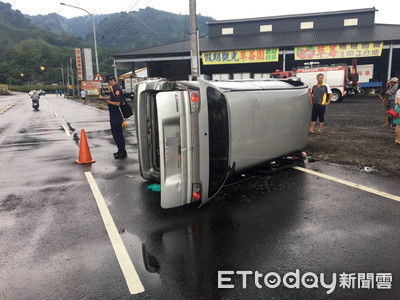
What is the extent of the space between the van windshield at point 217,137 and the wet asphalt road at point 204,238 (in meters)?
0.45

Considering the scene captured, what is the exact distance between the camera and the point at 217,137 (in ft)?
14.3

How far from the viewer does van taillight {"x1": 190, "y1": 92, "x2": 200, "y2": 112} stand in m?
4.01

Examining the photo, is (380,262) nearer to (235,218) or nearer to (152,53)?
(235,218)

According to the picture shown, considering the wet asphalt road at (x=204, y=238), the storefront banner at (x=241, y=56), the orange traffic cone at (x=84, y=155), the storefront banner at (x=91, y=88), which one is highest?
the storefront banner at (x=241, y=56)

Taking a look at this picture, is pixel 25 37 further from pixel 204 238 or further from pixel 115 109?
pixel 204 238

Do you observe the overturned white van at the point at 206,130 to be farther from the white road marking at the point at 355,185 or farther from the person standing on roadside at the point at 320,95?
the person standing on roadside at the point at 320,95

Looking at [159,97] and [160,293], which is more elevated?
[159,97]

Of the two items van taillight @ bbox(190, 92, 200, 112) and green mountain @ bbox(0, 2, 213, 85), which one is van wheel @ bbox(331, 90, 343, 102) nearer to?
van taillight @ bbox(190, 92, 200, 112)

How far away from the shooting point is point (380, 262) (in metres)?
3.10

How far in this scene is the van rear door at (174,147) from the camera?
398 cm

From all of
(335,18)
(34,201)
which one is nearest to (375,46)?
(335,18)

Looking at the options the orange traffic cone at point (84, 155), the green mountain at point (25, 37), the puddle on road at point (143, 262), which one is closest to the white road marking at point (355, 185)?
the puddle on road at point (143, 262)

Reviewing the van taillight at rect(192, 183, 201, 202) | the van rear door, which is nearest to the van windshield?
the van taillight at rect(192, 183, 201, 202)

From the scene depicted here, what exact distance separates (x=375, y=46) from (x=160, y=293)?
33.9 metres
